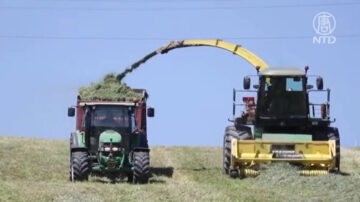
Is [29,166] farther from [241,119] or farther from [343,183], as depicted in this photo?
[343,183]

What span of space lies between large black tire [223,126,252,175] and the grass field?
350 mm

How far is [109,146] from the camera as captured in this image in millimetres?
18828

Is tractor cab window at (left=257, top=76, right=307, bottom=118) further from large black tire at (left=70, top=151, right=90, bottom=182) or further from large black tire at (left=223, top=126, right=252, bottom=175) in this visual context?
large black tire at (left=70, top=151, right=90, bottom=182)

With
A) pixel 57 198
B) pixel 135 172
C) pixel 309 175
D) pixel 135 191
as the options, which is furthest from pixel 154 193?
pixel 309 175

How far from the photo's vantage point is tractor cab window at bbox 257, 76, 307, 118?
2078 centimetres

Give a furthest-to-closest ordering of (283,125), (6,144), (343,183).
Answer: (6,144), (283,125), (343,183)

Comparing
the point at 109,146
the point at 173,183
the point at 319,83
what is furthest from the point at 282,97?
the point at 109,146

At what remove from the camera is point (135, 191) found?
14852 millimetres

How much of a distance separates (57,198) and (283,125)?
9600 mm

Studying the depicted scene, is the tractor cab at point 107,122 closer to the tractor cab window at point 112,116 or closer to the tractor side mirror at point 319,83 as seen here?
the tractor cab window at point 112,116

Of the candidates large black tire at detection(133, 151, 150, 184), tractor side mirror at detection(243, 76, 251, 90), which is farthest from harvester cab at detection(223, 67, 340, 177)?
large black tire at detection(133, 151, 150, 184)

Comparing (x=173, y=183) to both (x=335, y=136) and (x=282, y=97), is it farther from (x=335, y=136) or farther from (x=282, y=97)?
(x=335, y=136)

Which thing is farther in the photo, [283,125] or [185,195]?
[283,125]

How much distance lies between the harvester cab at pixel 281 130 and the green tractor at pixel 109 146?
2662 mm
